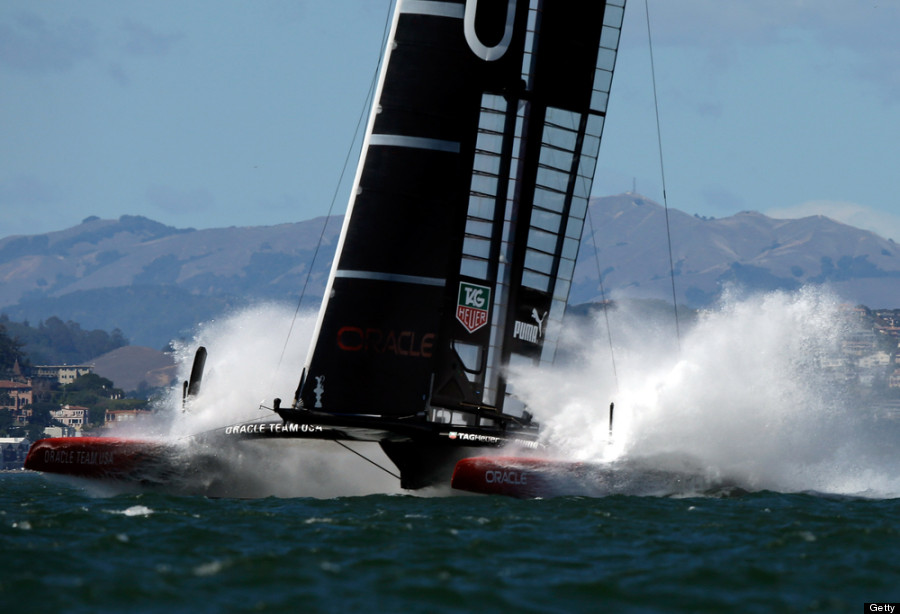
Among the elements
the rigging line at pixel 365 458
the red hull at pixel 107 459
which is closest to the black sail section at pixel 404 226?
the rigging line at pixel 365 458

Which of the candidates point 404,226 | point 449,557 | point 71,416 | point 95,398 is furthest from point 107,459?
point 95,398

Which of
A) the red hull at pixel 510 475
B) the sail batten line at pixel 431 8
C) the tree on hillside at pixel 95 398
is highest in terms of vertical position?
the sail batten line at pixel 431 8

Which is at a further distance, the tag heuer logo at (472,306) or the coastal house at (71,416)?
the coastal house at (71,416)

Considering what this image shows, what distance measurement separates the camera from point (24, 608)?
29.8 ft

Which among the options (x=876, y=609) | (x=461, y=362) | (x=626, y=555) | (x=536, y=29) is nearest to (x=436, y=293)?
(x=461, y=362)

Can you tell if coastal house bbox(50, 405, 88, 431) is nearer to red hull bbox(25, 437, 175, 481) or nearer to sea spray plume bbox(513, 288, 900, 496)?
red hull bbox(25, 437, 175, 481)

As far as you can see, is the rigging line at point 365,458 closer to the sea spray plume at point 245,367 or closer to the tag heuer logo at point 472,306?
the tag heuer logo at point 472,306

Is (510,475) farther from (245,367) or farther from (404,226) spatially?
(245,367)

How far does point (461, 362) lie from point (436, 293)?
140cm

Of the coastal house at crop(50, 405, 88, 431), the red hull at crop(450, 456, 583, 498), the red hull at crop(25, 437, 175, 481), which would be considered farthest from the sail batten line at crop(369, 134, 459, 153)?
the coastal house at crop(50, 405, 88, 431)

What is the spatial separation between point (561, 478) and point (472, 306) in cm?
335

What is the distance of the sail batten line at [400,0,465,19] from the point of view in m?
18.6

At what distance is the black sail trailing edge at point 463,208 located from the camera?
17.9m

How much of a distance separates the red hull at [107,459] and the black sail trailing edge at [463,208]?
252 cm
